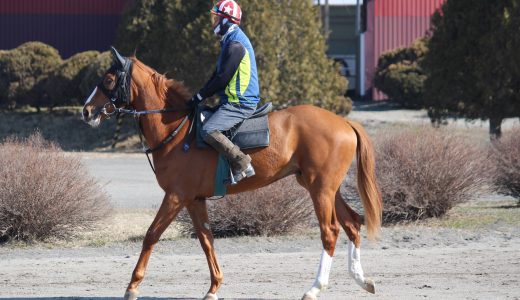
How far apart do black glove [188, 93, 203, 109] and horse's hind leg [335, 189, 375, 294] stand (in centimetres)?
167

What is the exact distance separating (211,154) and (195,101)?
0.53 m

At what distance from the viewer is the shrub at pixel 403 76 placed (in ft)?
117

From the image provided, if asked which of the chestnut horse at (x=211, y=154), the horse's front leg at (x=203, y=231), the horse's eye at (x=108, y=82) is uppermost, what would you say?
the horse's eye at (x=108, y=82)

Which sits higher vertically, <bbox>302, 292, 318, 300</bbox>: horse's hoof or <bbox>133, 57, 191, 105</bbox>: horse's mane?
<bbox>133, 57, 191, 105</bbox>: horse's mane

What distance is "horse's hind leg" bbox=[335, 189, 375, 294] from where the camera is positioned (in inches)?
356

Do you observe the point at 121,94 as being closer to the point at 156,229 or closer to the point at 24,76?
the point at 156,229

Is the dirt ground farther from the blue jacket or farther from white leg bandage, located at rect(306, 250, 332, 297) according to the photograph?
the blue jacket

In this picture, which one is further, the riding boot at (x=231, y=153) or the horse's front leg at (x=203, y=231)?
the horse's front leg at (x=203, y=231)

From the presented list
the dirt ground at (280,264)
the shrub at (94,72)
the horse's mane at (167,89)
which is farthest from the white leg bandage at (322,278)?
the shrub at (94,72)

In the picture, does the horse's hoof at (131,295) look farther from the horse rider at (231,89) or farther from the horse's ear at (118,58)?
the horse's ear at (118,58)

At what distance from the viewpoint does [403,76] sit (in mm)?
35906

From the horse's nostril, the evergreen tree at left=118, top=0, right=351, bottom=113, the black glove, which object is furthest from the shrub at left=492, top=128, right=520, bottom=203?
the evergreen tree at left=118, top=0, right=351, bottom=113

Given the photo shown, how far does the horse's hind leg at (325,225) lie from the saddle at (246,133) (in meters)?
0.66

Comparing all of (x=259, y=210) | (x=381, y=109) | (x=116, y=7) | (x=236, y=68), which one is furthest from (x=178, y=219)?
(x=116, y=7)
